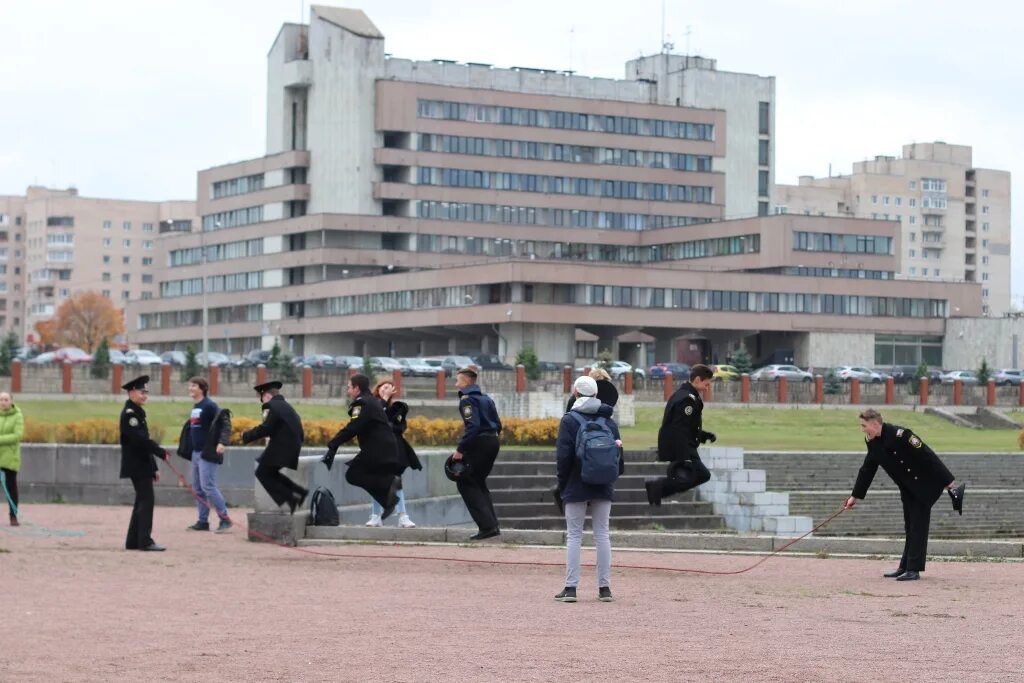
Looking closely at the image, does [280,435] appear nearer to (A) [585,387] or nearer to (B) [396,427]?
(B) [396,427]

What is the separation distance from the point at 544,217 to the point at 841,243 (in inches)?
824

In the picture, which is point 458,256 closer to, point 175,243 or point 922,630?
point 175,243

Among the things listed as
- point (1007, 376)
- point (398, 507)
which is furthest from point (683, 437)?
point (1007, 376)

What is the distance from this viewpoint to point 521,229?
12244cm

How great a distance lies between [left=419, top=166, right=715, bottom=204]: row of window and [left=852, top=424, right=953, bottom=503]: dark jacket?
338 ft

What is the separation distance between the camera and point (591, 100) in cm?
12362

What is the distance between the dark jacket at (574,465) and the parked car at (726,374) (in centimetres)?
6212

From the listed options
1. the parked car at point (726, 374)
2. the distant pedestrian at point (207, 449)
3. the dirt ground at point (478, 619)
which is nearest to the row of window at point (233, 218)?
the parked car at point (726, 374)

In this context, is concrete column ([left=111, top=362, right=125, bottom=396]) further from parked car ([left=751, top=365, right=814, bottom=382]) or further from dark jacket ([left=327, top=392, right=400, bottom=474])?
dark jacket ([left=327, top=392, right=400, bottom=474])

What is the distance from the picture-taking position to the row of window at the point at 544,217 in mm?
120188

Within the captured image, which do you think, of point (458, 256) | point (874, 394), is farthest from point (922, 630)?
point (458, 256)

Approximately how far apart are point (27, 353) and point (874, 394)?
162ft

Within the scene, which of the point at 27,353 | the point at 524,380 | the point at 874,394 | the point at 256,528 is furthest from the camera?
the point at 27,353

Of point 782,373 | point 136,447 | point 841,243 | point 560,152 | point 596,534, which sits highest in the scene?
point 560,152
